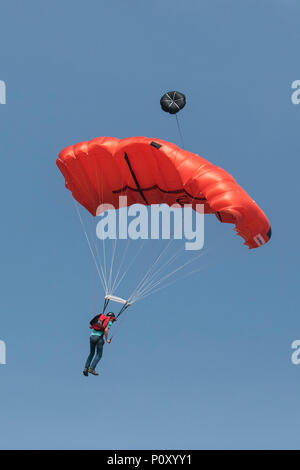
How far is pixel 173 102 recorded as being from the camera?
75.0 feet

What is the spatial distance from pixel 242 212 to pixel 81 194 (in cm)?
614

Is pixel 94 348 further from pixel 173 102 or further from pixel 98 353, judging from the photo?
pixel 173 102

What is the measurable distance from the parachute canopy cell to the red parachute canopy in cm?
98

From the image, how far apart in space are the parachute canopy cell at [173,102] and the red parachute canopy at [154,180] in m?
0.98

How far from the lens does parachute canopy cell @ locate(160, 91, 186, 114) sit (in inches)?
898

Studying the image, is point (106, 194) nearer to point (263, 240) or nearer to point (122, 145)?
point (122, 145)

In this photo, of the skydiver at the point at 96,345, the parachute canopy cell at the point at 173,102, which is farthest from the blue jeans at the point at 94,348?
the parachute canopy cell at the point at 173,102

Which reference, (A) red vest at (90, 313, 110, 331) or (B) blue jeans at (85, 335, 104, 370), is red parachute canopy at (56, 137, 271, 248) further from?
(B) blue jeans at (85, 335, 104, 370)

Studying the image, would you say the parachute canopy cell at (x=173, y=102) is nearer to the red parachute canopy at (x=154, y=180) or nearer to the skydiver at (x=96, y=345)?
the red parachute canopy at (x=154, y=180)

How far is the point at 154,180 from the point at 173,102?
2.70 meters

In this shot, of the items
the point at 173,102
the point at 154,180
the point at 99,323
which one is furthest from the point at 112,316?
the point at 173,102

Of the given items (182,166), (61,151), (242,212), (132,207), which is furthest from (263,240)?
(61,151)

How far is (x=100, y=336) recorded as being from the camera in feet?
74.3

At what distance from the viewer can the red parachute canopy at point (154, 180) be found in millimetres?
21969
